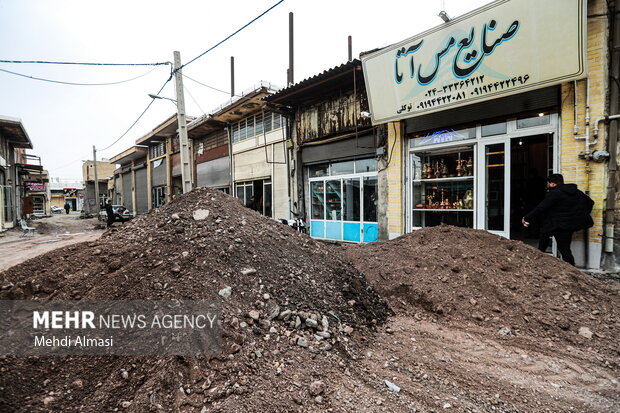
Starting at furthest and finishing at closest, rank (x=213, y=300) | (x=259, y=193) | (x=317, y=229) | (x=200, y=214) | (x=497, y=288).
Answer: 1. (x=259, y=193)
2. (x=317, y=229)
3. (x=200, y=214)
4. (x=497, y=288)
5. (x=213, y=300)

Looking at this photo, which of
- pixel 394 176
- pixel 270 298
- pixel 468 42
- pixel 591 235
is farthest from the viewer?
pixel 394 176

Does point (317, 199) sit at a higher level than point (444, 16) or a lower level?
lower

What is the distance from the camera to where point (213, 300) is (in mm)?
2846

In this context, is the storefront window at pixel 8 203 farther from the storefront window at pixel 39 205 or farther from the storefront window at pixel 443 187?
→ the storefront window at pixel 443 187

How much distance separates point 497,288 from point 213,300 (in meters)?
3.59

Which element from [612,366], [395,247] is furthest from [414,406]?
[395,247]

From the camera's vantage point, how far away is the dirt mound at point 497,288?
3395 mm

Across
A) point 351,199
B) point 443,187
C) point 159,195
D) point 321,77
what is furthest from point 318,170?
point 159,195

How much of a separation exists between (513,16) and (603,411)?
638cm

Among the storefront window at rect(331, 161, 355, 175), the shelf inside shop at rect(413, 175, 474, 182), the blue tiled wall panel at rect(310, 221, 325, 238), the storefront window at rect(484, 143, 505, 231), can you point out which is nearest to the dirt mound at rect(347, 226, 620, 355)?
the storefront window at rect(484, 143, 505, 231)

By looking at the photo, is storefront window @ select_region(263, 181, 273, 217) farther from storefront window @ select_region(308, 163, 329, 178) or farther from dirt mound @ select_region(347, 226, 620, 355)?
dirt mound @ select_region(347, 226, 620, 355)

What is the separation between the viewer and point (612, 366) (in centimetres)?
277

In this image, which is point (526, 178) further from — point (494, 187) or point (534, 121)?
point (534, 121)

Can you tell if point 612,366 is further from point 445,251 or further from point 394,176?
point 394,176
